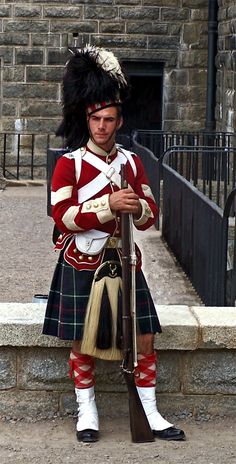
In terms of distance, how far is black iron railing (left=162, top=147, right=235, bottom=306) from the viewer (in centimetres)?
680

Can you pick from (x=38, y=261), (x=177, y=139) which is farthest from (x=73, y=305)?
(x=177, y=139)

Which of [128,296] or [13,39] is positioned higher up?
[13,39]

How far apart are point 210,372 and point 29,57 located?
12425 mm

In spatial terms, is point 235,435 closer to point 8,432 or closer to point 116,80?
point 8,432

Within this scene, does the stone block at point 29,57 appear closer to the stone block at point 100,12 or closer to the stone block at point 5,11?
the stone block at point 5,11

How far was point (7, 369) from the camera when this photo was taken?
16.9 ft

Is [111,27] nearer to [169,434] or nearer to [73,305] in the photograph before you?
[73,305]

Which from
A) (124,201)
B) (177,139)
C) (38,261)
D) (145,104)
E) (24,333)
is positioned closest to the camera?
(124,201)

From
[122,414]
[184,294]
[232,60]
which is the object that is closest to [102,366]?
[122,414]

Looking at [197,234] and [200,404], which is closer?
[200,404]

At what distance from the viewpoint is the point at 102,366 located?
5160 mm

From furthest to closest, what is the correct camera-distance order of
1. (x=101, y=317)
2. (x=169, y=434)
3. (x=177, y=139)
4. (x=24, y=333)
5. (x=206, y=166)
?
(x=177, y=139), (x=206, y=166), (x=24, y=333), (x=169, y=434), (x=101, y=317)

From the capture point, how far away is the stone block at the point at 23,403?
516 centimetres

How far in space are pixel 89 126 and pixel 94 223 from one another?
0.46m
